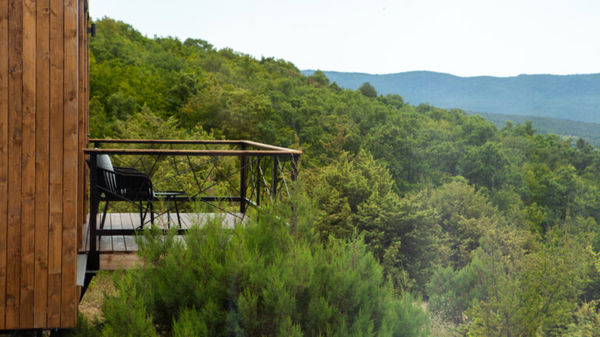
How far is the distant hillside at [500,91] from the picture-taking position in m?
48.5

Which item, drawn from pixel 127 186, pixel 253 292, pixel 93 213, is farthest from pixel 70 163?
pixel 253 292

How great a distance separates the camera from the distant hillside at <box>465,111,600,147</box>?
40966 millimetres

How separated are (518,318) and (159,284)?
11.0 m

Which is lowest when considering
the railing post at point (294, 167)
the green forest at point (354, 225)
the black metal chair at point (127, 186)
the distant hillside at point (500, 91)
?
the green forest at point (354, 225)

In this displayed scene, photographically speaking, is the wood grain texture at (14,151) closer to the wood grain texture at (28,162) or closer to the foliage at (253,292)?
the wood grain texture at (28,162)

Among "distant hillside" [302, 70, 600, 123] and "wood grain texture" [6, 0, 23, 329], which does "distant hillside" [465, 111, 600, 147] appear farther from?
"wood grain texture" [6, 0, 23, 329]

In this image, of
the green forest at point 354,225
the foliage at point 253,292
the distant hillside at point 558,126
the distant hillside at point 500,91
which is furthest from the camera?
the distant hillside at point 500,91

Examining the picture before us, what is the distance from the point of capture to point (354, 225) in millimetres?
18531

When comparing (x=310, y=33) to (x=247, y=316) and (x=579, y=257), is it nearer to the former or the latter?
(x=579, y=257)

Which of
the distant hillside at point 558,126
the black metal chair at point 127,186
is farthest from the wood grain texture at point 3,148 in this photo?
the distant hillside at point 558,126

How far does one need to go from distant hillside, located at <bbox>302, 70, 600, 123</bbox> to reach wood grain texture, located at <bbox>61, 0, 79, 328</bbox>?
4860 cm

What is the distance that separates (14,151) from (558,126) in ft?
159

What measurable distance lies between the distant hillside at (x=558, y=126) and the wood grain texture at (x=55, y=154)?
42.1m

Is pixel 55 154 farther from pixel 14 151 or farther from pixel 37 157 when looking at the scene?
pixel 14 151
